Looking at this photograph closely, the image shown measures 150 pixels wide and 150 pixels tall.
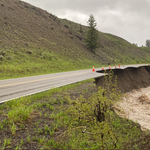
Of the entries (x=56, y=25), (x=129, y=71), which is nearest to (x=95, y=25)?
(x=56, y=25)

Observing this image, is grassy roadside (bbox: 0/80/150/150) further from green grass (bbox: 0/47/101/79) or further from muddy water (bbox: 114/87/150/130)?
green grass (bbox: 0/47/101/79)

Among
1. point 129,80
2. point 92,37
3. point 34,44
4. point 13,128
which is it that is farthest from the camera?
point 92,37

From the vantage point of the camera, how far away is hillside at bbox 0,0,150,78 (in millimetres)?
21406

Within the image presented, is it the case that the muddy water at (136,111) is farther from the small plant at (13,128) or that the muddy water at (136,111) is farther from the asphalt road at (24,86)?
the asphalt road at (24,86)

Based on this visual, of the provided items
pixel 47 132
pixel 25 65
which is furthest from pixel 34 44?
pixel 47 132

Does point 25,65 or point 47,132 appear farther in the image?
point 25,65

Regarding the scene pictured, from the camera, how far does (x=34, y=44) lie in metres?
30.7

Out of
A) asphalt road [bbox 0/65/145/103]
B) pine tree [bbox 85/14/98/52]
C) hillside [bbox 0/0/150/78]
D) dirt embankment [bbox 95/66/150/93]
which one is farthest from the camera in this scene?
pine tree [bbox 85/14/98/52]

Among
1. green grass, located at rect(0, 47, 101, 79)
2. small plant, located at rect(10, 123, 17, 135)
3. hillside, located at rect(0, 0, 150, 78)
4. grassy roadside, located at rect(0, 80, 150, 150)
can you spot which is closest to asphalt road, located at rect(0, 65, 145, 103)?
grassy roadside, located at rect(0, 80, 150, 150)

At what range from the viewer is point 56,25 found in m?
45.5

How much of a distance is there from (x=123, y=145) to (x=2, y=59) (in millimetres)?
20123

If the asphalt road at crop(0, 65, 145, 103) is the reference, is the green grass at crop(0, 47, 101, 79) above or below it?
above

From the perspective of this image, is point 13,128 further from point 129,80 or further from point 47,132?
point 129,80

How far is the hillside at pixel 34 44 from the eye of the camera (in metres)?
21.4
